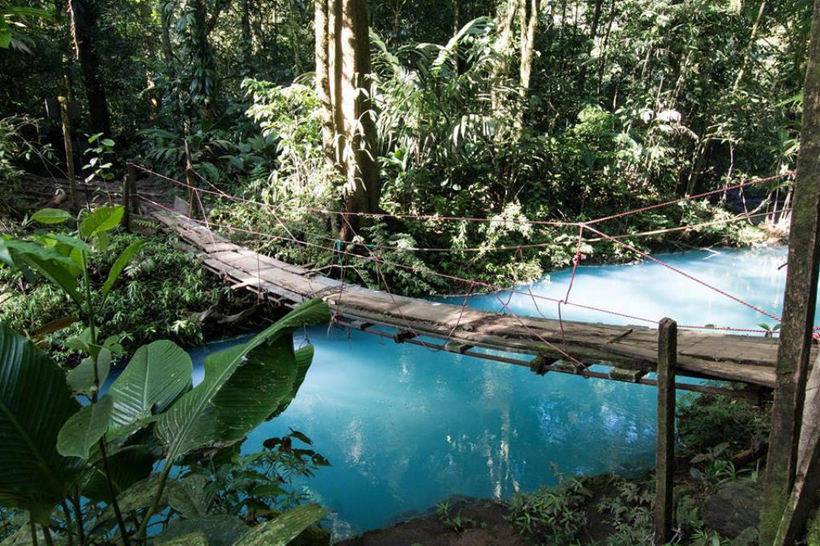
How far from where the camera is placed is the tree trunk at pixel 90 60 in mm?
7930

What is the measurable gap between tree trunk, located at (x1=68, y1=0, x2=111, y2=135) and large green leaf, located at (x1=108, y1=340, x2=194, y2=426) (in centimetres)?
824

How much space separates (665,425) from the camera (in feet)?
6.64

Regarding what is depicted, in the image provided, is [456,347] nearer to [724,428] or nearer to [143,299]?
[724,428]

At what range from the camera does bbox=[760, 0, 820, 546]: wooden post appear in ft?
3.85

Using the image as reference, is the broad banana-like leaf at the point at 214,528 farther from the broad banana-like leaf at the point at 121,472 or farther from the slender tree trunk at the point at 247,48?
the slender tree trunk at the point at 247,48

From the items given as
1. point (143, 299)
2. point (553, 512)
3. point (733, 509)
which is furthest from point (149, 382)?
point (143, 299)

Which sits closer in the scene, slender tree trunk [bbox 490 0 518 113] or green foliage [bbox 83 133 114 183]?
green foliage [bbox 83 133 114 183]

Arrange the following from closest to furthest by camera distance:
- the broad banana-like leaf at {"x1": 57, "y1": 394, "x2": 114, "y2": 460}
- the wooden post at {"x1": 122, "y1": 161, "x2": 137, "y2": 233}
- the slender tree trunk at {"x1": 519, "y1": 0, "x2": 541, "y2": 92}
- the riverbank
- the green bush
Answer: the broad banana-like leaf at {"x1": 57, "y1": 394, "x2": 114, "y2": 460} → the riverbank → the green bush → the wooden post at {"x1": 122, "y1": 161, "x2": 137, "y2": 233} → the slender tree trunk at {"x1": 519, "y1": 0, "x2": 541, "y2": 92}

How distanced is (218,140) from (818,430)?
26.1 ft

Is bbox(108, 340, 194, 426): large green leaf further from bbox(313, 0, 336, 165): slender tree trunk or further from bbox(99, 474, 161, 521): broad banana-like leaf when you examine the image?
bbox(313, 0, 336, 165): slender tree trunk

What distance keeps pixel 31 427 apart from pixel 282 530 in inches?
20.7

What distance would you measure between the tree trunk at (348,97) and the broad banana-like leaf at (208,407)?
442 centimetres

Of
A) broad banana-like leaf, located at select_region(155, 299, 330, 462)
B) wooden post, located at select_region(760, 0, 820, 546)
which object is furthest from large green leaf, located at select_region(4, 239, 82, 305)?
wooden post, located at select_region(760, 0, 820, 546)

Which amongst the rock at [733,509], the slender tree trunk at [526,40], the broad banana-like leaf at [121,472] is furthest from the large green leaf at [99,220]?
the slender tree trunk at [526,40]
